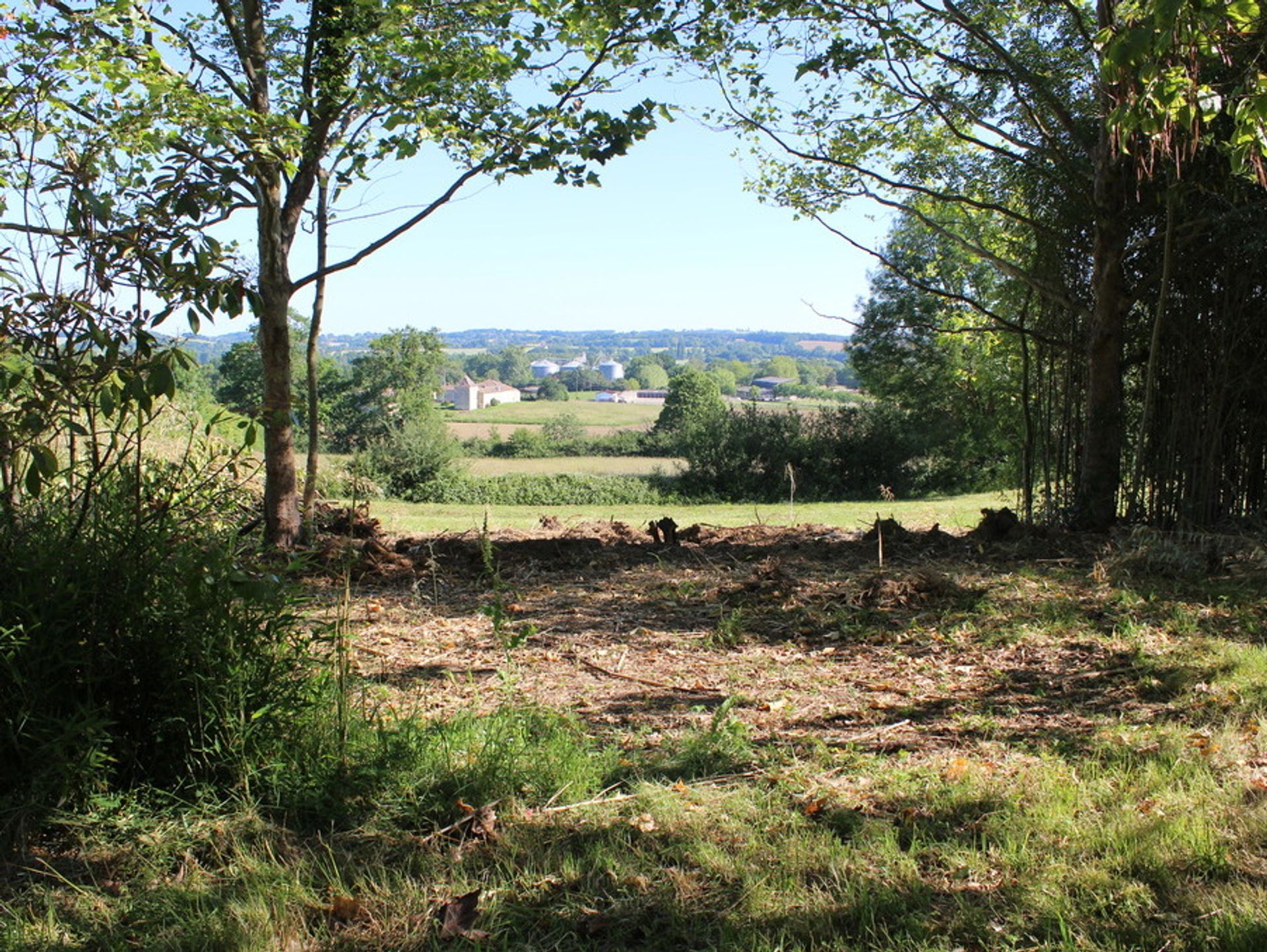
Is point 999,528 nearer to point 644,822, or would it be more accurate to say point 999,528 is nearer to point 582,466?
point 644,822

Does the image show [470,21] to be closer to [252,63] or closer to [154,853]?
[252,63]

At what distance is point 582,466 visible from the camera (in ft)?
102

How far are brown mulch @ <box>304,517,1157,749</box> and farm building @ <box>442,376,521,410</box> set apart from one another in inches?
1346

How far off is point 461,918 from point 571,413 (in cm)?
4282

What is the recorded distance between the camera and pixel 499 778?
9.82ft

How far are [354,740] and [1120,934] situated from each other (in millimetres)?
2191

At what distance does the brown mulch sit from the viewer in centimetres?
378

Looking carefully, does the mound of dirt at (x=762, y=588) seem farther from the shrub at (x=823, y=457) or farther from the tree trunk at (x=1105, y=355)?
the shrub at (x=823, y=457)

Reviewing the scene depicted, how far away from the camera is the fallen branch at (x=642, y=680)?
4.08 meters

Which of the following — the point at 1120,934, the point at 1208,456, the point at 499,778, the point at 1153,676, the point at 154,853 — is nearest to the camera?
the point at 1120,934

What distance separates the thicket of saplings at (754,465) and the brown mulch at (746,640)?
17.5 meters

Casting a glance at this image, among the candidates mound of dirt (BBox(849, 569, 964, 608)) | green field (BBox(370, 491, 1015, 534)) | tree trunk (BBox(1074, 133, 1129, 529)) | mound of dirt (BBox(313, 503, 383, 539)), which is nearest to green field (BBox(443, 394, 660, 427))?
green field (BBox(370, 491, 1015, 534))

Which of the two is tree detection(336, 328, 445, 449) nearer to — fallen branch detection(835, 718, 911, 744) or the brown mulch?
the brown mulch

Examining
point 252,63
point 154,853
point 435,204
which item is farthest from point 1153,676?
point 252,63
